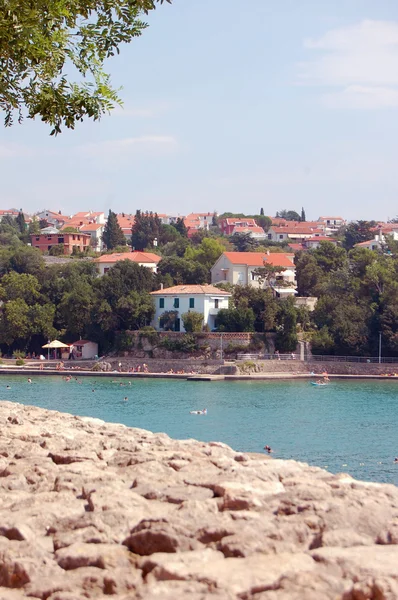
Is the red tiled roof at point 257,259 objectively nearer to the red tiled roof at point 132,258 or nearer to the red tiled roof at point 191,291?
the red tiled roof at point 191,291

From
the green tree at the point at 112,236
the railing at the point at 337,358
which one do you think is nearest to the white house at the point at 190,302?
the railing at the point at 337,358

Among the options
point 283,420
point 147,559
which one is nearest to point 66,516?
point 147,559

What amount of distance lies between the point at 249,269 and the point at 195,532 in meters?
65.4

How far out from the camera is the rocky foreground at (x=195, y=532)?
625cm

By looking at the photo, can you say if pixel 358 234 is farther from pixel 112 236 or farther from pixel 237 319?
pixel 237 319

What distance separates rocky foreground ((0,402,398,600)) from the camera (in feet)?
20.5

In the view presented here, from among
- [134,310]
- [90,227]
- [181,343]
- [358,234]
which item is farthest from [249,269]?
[90,227]

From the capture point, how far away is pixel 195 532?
7.25 m

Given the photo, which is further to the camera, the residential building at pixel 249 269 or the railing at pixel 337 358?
the residential building at pixel 249 269

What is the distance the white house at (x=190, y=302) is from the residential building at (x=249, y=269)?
20.8 ft

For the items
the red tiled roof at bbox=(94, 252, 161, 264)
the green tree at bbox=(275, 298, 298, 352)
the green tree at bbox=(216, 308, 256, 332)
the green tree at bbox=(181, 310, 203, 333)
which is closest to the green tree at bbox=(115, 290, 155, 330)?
the green tree at bbox=(181, 310, 203, 333)

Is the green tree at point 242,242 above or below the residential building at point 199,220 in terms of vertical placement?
below

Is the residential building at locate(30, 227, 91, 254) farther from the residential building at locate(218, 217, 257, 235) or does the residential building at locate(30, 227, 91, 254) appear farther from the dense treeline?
the dense treeline

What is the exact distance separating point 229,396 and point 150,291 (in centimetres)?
2086
